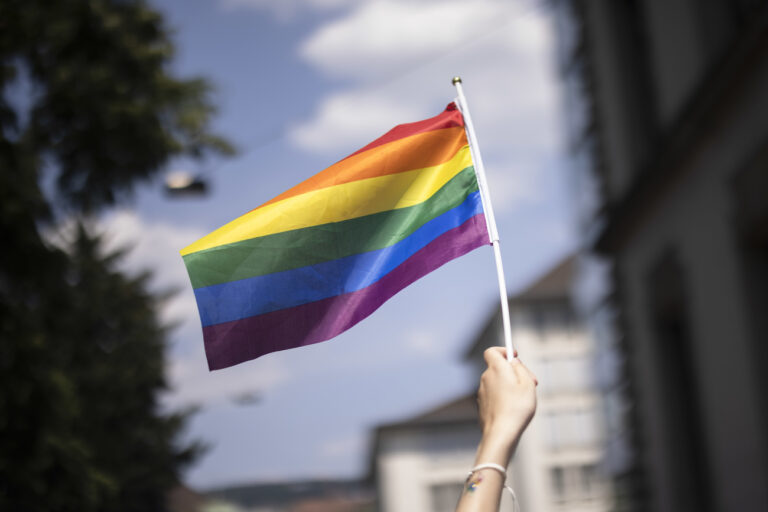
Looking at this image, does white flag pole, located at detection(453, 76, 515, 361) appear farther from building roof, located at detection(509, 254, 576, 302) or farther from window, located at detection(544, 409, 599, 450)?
window, located at detection(544, 409, 599, 450)

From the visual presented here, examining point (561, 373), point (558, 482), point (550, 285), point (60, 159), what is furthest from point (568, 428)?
point (60, 159)

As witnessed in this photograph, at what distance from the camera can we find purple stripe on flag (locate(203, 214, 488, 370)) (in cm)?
434

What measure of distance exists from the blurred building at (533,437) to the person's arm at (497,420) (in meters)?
70.4

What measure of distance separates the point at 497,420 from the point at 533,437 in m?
74.9

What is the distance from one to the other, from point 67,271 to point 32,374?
126 centimetres

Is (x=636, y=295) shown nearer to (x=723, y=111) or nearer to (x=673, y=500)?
(x=673, y=500)

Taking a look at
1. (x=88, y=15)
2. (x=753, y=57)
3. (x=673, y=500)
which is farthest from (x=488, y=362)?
(x=88, y=15)

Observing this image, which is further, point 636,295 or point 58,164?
point 58,164

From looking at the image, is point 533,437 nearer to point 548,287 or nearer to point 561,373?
point 561,373

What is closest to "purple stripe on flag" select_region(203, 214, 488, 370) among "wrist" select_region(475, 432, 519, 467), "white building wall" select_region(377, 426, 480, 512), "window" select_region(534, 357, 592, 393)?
"wrist" select_region(475, 432, 519, 467)

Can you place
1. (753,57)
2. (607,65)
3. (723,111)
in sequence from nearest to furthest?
(753,57)
(723,111)
(607,65)

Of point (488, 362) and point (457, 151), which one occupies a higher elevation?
point (457, 151)

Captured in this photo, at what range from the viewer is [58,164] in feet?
45.2

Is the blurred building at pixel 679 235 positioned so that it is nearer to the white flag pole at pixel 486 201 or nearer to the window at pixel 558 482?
the white flag pole at pixel 486 201
